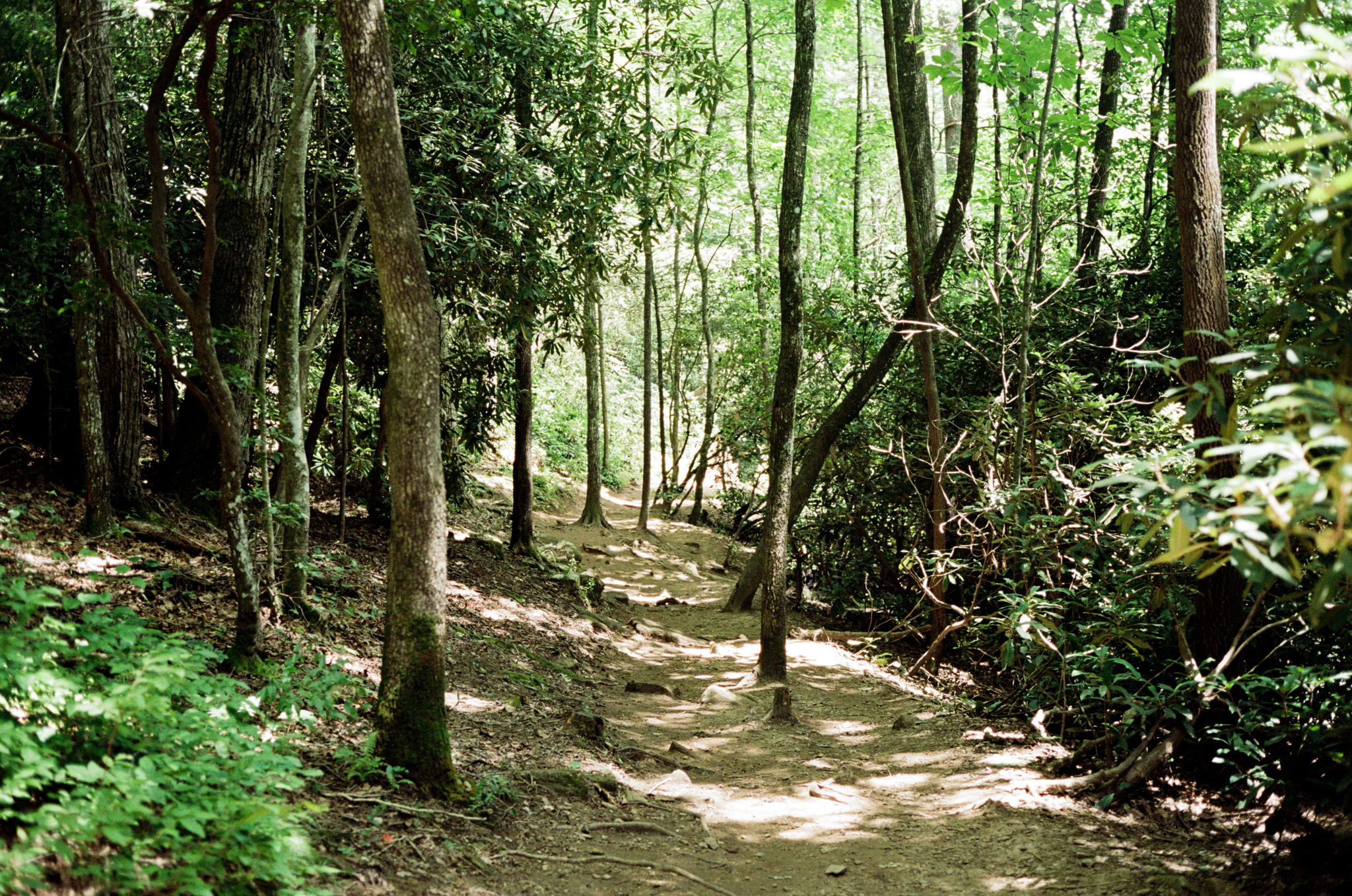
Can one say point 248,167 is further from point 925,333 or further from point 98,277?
point 925,333

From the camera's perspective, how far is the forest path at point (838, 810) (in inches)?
191

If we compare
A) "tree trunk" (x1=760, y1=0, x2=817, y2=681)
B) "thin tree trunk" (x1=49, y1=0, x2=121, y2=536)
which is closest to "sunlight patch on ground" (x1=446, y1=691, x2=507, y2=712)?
"tree trunk" (x1=760, y1=0, x2=817, y2=681)

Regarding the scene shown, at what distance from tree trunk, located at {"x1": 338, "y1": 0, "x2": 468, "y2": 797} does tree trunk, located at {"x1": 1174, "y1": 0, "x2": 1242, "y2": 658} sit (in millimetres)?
5001

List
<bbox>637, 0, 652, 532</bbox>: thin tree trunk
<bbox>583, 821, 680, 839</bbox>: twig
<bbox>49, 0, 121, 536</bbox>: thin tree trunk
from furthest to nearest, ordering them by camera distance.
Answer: <bbox>637, 0, 652, 532</bbox>: thin tree trunk → <bbox>49, 0, 121, 536</bbox>: thin tree trunk → <bbox>583, 821, 680, 839</bbox>: twig

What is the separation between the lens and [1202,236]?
597 centimetres

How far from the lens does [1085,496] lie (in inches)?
268

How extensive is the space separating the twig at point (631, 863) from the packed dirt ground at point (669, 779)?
2cm

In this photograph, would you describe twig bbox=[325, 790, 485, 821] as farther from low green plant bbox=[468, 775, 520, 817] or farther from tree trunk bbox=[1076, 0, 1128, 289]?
tree trunk bbox=[1076, 0, 1128, 289]

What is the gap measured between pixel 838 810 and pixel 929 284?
6.14 metres

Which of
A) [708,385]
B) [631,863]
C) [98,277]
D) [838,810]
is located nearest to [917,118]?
[838,810]

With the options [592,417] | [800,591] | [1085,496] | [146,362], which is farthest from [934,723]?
[592,417]

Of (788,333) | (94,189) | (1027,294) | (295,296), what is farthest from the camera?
(788,333)

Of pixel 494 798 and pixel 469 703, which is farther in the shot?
pixel 469 703

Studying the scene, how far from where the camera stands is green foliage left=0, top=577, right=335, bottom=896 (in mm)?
2812
